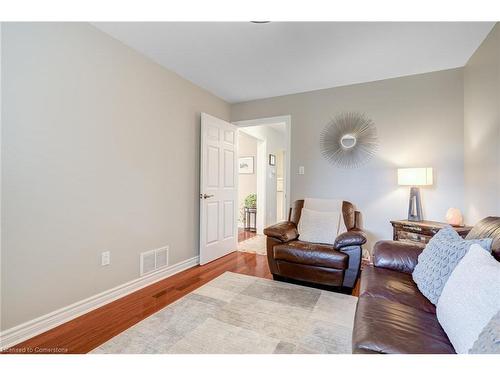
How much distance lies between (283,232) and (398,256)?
1097 millimetres

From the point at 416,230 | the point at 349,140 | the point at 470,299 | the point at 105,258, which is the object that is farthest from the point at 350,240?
the point at 105,258

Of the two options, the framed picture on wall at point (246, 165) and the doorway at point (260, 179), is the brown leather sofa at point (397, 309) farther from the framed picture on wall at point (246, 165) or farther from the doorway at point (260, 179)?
the framed picture on wall at point (246, 165)

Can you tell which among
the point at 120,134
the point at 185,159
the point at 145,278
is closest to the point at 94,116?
the point at 120,134

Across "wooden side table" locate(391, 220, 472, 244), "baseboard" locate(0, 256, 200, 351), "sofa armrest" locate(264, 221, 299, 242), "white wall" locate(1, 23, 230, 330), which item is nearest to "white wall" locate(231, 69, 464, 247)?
"wooden side table" locate(391, 220, 472, 244)

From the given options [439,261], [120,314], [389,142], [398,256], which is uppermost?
[389,142]

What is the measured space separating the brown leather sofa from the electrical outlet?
2.02 meters

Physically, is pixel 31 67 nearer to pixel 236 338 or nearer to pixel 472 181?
pixel 236 338

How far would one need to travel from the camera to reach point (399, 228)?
2533mm

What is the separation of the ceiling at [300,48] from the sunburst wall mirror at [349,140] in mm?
490

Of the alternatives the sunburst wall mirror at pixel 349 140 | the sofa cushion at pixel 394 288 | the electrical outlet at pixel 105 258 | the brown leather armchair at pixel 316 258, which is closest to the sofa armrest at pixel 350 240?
the brown leather armchair at pixel 316 258

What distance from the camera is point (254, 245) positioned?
4.01 m

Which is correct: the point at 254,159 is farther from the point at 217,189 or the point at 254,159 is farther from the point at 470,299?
the point at 470,299

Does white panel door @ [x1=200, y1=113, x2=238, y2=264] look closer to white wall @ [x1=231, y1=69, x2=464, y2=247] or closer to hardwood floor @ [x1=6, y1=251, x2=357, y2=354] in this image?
hardwood floor @ [x1=6, y1=251, x2=357, y2=354]

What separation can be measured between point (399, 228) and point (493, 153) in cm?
103
